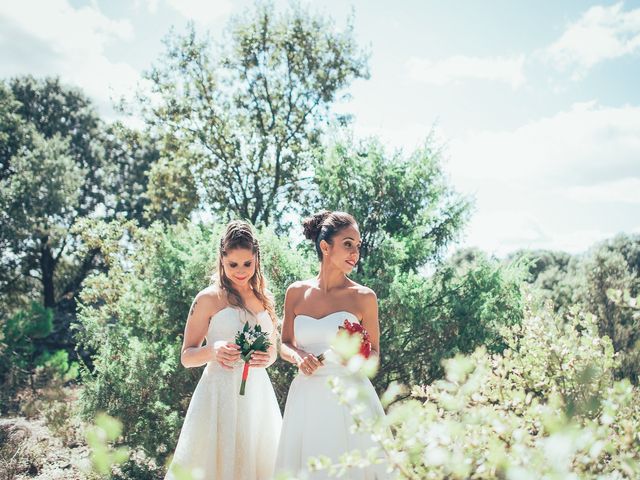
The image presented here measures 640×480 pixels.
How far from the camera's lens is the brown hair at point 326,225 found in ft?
13.7

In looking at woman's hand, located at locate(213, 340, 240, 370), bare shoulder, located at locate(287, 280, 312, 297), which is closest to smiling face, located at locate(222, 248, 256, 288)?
bare shoulder, located at locate(287, 280, 312, 297)

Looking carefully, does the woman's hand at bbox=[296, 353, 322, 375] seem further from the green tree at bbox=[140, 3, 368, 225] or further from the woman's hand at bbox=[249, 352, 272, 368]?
the green tree at bbox=[140, 3, 368, 225]

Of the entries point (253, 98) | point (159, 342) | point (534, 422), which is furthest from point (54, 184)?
point (534, 422)

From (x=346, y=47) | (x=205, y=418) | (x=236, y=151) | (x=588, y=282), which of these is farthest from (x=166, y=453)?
(x=588, y=282)

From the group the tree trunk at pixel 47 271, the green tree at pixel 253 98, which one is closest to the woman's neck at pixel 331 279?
the green tree at pixel 253 98

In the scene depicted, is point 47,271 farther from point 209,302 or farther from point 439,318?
point 209,302

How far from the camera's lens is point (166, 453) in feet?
24.1

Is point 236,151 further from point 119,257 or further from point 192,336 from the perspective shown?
point 192,336

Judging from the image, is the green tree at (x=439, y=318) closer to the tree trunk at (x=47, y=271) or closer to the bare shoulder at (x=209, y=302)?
the bare shoulder at (x=209, y=302)

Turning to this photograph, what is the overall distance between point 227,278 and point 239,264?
0.24 meters

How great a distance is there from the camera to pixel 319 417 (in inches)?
152

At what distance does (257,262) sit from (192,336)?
0.79 meters

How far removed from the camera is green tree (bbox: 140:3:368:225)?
549 inches

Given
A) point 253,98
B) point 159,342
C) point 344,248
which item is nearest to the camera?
point 344,248
